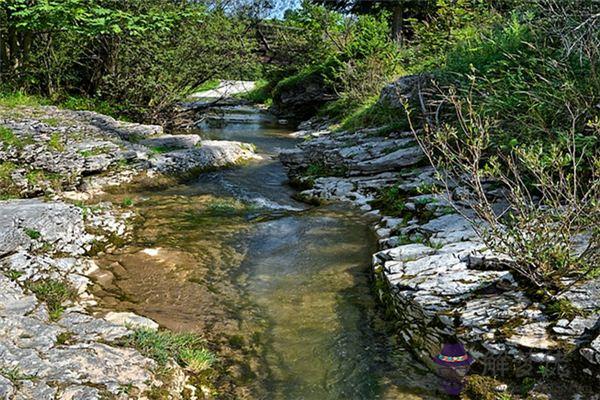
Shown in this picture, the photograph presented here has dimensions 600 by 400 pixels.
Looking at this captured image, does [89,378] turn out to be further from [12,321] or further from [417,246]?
[417,246]

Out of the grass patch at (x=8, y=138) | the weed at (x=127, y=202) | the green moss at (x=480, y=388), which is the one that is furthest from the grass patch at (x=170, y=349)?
the grass patch at (x=8, y=138)

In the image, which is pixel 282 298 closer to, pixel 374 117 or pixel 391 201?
pixel 391 201

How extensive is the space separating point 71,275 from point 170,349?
1843mm

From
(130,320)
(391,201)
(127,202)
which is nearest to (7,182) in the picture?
(127,202)

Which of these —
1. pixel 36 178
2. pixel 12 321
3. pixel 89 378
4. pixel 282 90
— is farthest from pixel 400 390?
pixel 282 90

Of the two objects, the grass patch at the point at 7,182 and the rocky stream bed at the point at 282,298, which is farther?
the grass patch at the point at 7,182

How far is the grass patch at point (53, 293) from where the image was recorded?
13.8ft

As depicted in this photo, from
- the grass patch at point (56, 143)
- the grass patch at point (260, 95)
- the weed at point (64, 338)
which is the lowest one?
the weed at point (64, 338)

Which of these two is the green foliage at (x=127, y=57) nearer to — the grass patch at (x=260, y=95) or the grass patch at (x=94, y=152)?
the grass patch at (x=94, y=152)

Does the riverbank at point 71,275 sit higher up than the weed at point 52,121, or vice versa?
the weed at point 52,121

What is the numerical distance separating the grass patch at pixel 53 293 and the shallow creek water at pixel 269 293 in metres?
0.36

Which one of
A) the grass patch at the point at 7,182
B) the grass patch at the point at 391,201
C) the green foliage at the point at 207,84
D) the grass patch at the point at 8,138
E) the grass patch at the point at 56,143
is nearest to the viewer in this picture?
the grass patch at the point at 391,201

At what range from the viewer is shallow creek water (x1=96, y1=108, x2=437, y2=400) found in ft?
12.5

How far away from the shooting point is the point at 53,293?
176 inches
